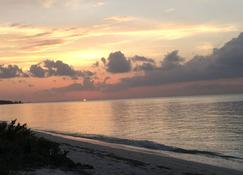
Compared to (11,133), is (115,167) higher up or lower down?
lower down

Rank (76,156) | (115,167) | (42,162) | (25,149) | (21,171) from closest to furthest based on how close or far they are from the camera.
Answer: (21,171)
(42,162)
(25,149)
(115,167)
(76,156)

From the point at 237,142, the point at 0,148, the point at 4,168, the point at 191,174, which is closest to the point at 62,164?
the point at 0,148

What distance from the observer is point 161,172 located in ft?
62.4

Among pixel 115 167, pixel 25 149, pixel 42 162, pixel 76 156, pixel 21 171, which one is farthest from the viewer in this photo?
pixel 76 156

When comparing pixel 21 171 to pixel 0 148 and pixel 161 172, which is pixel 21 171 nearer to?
pixel 0 148

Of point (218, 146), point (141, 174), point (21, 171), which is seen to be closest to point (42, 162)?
point (21, 171)

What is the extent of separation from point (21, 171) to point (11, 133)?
6042 mm

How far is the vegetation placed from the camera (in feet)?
48.2

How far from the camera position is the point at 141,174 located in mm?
17625

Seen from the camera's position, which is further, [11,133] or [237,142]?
[237,142]

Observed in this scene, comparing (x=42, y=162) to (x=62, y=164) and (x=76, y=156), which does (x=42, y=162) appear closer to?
(x=62, y=164)

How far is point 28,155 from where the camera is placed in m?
16.1

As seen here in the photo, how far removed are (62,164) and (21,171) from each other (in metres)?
2.64

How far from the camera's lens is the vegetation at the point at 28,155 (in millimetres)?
14679
